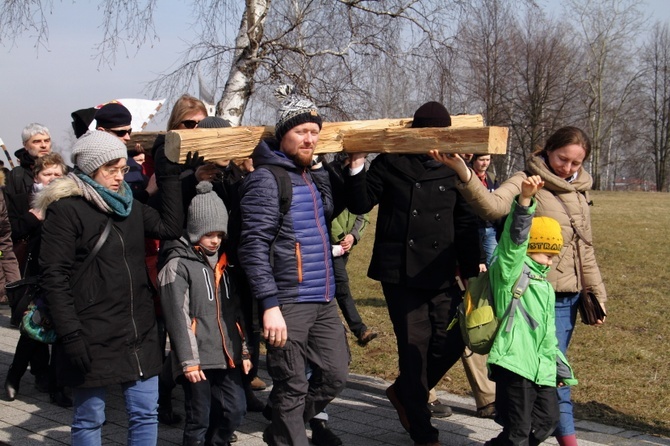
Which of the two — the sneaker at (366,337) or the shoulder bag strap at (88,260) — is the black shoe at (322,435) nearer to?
the shoulder bag strap at (88,260)

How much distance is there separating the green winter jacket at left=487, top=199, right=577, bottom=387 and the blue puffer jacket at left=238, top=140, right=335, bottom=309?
93 centimetres

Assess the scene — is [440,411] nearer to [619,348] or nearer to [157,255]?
[157,255]

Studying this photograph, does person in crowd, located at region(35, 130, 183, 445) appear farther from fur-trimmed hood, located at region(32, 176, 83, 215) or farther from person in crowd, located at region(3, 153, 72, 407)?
person in crowd, located at region(3, 153, 72, 407)

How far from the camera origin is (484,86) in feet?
121

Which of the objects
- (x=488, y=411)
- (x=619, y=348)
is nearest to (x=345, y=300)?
(x=619, y=348)

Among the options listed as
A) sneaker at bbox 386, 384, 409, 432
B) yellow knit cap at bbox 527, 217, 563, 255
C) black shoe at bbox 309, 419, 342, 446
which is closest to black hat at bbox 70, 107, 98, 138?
black shoe at bbox 309, 419, 342, 446

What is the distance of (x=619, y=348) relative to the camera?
313 inches

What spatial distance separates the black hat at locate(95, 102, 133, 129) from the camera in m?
5.44

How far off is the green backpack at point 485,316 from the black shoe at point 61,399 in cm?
317

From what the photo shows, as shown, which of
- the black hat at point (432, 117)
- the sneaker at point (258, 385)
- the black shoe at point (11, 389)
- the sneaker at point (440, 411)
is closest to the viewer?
the black hat at point (432, 117)

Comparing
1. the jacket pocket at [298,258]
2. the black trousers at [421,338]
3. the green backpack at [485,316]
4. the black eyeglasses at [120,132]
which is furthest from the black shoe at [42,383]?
the green backpack at [485,316]

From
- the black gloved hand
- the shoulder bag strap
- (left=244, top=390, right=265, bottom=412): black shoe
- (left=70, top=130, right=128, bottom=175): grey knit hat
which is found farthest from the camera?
(left=244, top=390, right=265, bottom=412): black shoe

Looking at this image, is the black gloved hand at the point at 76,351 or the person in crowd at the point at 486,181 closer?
the black gloved hand at the point at 76,351

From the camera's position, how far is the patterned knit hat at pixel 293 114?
4.55m
